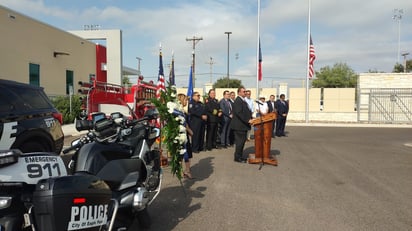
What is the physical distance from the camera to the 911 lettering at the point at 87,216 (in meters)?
2.64

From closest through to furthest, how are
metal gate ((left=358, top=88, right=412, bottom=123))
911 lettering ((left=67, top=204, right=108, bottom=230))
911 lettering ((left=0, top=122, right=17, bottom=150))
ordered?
911 lettering ((left=67, top=204, right=108, bottom=230)) → 911 lettering ((left=0, top=122, right=17, bottom=150)) → metal gate ((left=358, top=88, right=412, bottom=123))

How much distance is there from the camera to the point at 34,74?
22781mm

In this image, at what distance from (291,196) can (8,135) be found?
4.88 m

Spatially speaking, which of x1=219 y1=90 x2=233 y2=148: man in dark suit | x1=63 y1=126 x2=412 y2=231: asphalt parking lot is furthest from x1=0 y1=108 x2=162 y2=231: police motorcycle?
x1=219 y1=90 x2=233 y2=148: man in dark suit

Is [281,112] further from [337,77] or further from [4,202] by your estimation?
[337,77]

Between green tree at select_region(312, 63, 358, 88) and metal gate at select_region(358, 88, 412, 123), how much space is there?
42.0 metres

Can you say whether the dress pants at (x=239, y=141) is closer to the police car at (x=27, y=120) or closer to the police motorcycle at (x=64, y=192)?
the police car at (x=27, y=120)

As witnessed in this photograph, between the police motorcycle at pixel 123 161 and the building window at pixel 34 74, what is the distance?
1989cm

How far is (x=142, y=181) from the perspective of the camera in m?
4.29

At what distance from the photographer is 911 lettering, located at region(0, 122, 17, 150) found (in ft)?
19.7

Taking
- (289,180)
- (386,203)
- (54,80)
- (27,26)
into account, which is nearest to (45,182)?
(386,203)

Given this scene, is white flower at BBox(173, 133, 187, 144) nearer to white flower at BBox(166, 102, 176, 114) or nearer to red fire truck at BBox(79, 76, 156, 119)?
white flower at BBox(166, 102, 176, 114)

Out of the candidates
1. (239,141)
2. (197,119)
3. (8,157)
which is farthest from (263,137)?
(8,157)

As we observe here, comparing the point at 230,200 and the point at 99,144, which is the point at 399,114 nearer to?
the point at 230,200
